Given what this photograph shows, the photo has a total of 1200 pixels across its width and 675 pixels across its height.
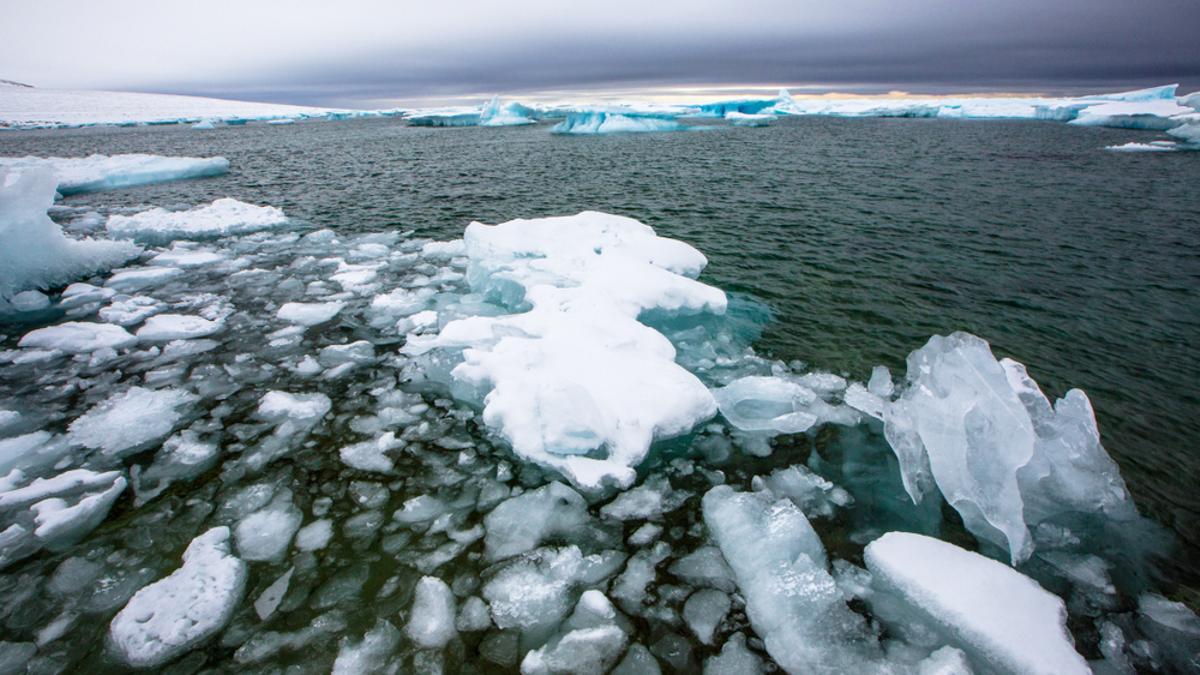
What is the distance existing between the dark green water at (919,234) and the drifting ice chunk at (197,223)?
1065 millimetres

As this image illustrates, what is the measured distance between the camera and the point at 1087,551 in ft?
10.1

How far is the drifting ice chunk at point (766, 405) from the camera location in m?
4.07

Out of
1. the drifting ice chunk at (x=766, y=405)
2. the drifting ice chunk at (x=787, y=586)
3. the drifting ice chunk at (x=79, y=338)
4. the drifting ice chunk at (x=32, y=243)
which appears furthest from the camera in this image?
the drifting ice chunk at (x=32, y=243)

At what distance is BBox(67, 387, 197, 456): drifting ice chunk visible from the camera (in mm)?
3846

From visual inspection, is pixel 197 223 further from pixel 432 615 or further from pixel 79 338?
pixel 432 615

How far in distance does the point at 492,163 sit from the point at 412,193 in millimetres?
8754

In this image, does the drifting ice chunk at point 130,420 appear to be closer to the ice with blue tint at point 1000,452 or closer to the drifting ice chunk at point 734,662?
the drifting ice chunk at point 734,662

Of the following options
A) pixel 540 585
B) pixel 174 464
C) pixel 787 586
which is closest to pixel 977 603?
pixel 787 586

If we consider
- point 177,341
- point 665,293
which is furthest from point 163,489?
point 665,293

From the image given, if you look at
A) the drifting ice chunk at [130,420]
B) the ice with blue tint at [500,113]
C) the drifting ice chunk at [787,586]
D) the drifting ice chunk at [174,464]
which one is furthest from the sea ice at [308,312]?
the ice with blue tint at [500,113]

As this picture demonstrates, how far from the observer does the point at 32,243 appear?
7.11 m

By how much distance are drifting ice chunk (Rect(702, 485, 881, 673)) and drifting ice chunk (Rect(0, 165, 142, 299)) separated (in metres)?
9.34

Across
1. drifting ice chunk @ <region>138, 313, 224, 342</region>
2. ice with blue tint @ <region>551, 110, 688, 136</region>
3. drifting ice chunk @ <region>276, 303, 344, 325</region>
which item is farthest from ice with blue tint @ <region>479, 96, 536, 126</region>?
drifting ice chunk @ <region>138, 313, 224, 342</region>

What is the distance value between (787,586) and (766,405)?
1754 mm
